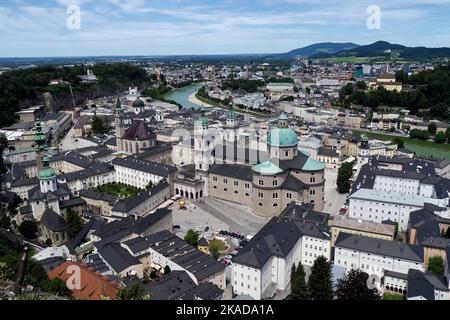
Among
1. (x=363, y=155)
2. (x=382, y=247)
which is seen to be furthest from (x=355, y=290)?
(x=363, y=155)

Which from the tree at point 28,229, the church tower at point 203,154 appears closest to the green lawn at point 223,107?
the church tower at point 203,154

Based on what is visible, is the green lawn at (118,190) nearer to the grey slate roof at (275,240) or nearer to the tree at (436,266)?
the grey slate roof at (275,240)

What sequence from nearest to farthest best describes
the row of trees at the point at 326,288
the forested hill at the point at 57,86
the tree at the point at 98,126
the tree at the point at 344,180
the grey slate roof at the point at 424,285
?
the row of trees at the point at 326,288 < the grey slate roof at the point at 424,285 < the tree at the point at 344,180 < the tree at the point at 98,126 < the forested hill at the point at 57,86

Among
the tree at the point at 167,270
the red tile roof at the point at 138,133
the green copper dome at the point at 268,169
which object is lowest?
the tree at the point at 167,270

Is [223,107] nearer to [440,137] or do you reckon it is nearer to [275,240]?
[440,137]

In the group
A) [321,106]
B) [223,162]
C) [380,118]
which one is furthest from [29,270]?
[321,106]

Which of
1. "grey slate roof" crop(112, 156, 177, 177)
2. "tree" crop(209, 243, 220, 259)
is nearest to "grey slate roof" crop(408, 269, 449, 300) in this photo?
"tree" crop(209, 243, 220, 259)
